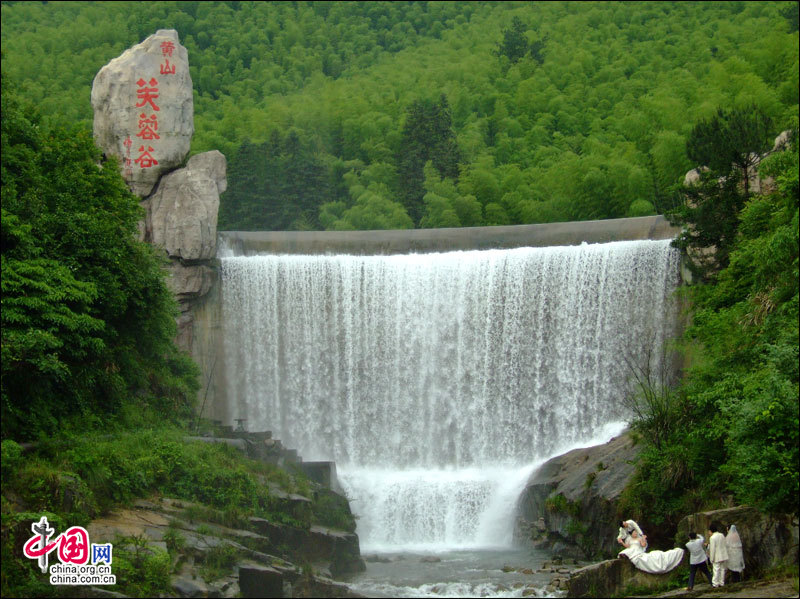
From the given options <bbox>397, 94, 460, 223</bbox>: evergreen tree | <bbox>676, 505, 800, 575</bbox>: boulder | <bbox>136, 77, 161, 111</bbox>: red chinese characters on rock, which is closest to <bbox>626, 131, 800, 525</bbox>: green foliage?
<bbox>676, 505, 800, 575</bbox>: boulder

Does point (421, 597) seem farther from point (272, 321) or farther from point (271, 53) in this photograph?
point (271, 53)

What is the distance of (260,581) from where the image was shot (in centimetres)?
1705

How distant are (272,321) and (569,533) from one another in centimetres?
1164

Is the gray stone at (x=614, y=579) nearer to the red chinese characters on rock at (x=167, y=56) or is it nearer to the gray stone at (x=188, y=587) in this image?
the gray stone at (x=188, y=587)

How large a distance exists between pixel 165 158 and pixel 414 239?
7.53 meters

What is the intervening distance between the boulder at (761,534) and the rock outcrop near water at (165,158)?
1724cm

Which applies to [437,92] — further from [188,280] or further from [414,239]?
[188,280]

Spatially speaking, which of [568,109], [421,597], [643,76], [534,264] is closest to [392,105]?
[568,109]

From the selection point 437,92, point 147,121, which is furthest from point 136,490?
point 437,92

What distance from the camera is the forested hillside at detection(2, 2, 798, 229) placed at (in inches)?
1545

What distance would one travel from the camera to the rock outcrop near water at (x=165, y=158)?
94.1 feet

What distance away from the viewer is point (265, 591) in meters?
17.0

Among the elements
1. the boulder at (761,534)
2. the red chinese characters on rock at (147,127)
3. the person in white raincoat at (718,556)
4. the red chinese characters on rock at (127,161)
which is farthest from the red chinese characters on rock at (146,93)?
the person in white raincoat at (718,556)

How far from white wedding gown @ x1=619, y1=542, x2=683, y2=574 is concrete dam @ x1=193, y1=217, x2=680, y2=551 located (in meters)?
8.47
